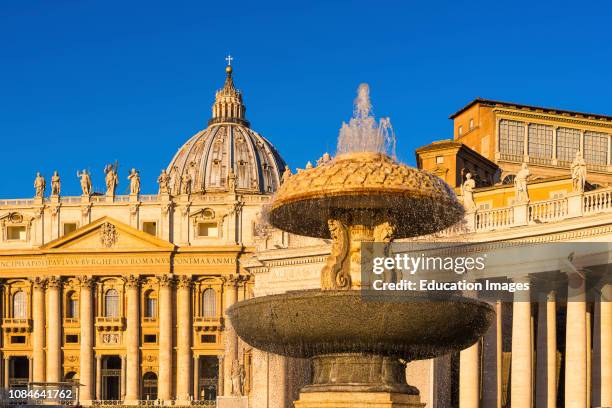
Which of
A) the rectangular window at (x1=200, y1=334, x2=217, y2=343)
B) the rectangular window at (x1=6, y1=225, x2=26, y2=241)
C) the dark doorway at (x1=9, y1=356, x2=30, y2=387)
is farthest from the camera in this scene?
the rectangular window at (x1=6, y1=225, x2=26, y2=241)

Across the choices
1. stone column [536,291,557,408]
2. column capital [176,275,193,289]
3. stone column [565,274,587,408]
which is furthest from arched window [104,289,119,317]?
stone column [565,274,587,408]

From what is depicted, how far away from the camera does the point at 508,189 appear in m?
52.9

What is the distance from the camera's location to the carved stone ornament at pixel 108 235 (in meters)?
98.2

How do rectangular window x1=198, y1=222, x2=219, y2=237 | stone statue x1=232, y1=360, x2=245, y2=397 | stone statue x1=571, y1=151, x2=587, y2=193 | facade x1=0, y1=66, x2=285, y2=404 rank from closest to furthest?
stone statue x1=571, y1=151, x2=587, y2=193 → stone statue x1=232, y1=360, x2=245, y2=397 → facade x1=0, y1=66, x2=285, y2=404 → rectangular window x1=198, y1=222, x2=219, y2=237

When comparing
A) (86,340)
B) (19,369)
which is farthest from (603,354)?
(19,369)

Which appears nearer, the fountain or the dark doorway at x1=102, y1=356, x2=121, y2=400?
the fountain

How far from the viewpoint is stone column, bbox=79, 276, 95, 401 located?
316ft

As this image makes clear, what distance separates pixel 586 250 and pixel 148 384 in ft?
215

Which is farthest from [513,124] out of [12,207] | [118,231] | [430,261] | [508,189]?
[12,207]

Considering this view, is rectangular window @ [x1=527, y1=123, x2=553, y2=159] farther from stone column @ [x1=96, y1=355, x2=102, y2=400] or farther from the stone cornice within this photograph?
stone column @ [x1=96, y1=355, x2=102, y2=400]

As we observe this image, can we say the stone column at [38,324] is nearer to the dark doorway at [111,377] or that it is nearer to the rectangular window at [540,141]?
the dark doorway at [111,377]

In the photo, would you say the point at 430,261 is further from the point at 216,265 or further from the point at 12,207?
the point at 12,207

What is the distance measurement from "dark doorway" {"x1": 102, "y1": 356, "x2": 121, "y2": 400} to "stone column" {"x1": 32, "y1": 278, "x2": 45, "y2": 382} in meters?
4.72

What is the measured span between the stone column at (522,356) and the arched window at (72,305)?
210ft
